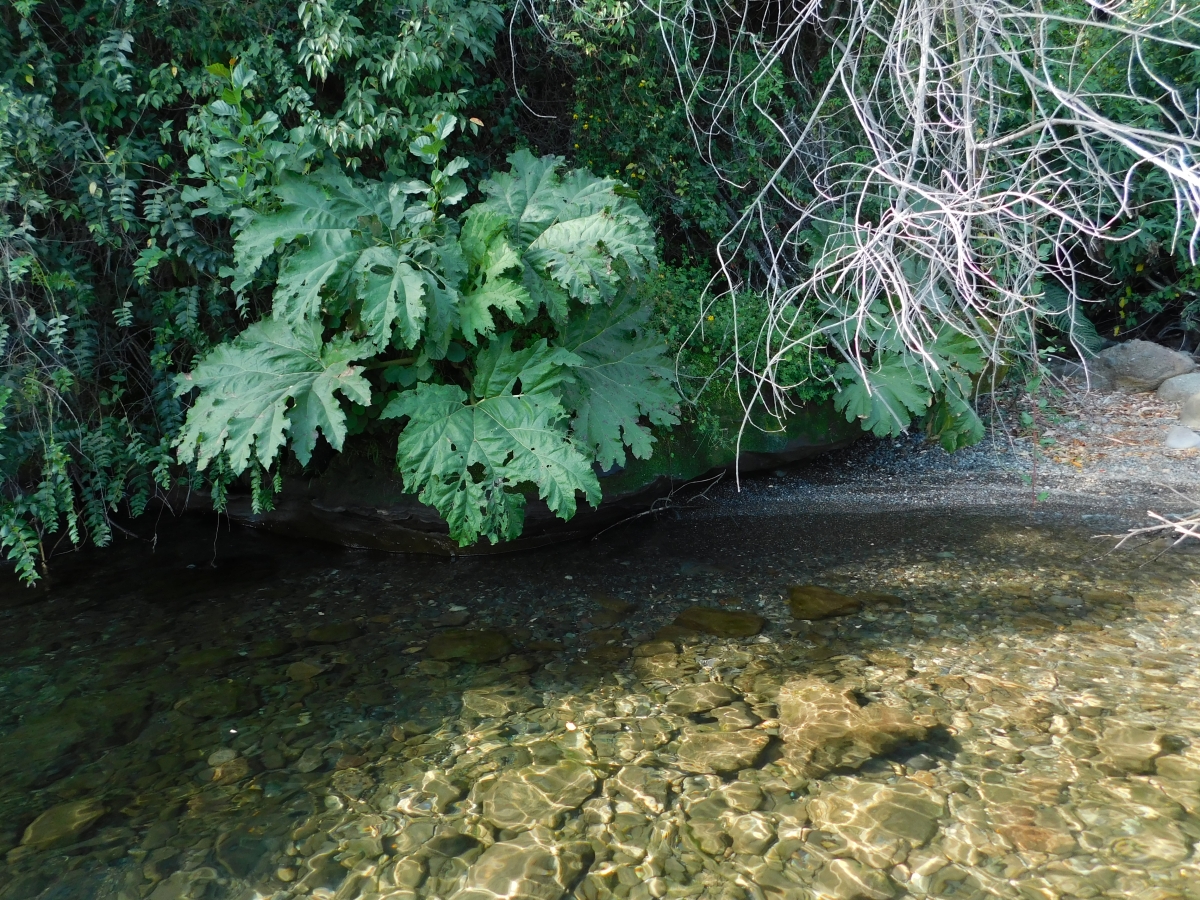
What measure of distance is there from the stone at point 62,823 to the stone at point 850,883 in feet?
7.94

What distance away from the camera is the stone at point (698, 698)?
364 cm

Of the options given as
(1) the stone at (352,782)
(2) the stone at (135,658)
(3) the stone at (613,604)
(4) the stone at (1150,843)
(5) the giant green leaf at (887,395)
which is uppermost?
(5) the giant green leaf at (887,395)

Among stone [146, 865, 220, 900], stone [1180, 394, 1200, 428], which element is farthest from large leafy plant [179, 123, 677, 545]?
stone [1180, 394, 1200, 428]

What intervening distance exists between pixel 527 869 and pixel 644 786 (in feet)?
1.77

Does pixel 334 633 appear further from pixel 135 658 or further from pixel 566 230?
pixel 566 230

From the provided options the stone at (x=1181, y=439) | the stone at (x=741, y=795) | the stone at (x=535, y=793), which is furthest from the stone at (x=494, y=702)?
the stone at (x=1181, y=439)

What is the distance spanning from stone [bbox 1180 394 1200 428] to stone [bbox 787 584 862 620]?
12.7 ft

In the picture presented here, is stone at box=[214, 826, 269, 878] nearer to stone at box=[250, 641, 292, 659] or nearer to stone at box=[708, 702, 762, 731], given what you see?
stone at box=[250, 641, 292, 659]

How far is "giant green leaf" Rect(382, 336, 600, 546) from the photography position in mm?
4113

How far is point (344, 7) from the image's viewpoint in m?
4.91

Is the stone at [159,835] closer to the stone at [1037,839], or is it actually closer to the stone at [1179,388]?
the stone at [1037,839]

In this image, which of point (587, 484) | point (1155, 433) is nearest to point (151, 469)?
point (587, 484)

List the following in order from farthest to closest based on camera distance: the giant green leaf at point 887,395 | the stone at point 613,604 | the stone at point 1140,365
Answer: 1. the stone at point 1140,365
2. the giant green leaf at point 887,395
3. the stone at point 613,604

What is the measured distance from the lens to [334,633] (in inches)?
172
